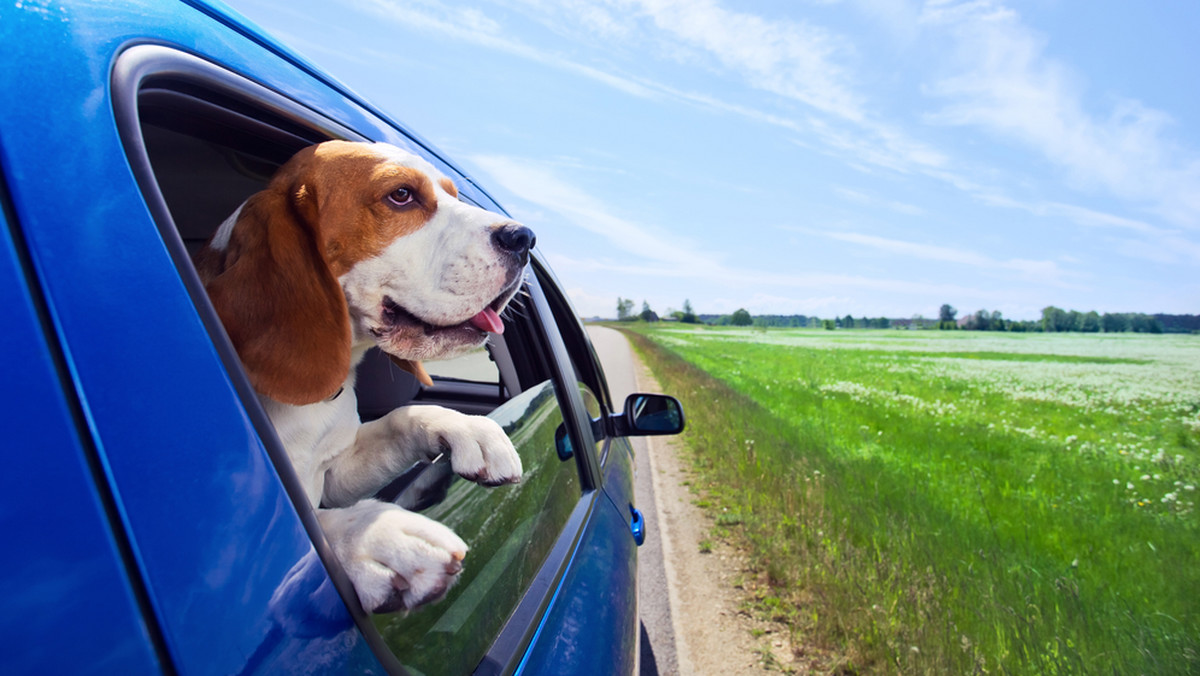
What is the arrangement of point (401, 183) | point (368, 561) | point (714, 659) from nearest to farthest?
point (368, 561)
point (401, 183)
point (714, 659)

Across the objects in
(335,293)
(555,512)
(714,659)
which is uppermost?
(335,293)

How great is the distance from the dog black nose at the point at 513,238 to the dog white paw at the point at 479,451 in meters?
0.49

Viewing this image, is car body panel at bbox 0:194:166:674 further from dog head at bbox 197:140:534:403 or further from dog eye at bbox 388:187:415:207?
dog eye at bbox 388:187:415:207

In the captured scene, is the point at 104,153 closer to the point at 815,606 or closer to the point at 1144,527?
the point at 815,606

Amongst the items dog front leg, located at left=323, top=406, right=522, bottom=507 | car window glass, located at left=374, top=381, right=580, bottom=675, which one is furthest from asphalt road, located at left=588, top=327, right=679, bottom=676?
dog front leg, located at left=323, top=406, right=522, bottom=507

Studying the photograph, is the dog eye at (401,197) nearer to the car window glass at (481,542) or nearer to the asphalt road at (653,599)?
the car window glass at (481,542)

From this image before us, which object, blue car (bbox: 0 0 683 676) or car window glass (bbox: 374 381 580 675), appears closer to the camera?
blue car (bbox: 0 0 683 676)

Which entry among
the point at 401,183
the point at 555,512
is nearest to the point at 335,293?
the point at 401,183

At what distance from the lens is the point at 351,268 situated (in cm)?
151

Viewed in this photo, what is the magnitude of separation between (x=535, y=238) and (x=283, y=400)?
2.73ft

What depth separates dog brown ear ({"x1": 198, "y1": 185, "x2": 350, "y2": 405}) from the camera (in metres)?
1.11

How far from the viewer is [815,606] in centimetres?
413

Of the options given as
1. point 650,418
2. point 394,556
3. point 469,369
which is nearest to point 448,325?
point 394,556

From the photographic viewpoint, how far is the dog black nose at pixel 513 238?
1685 millimetres
